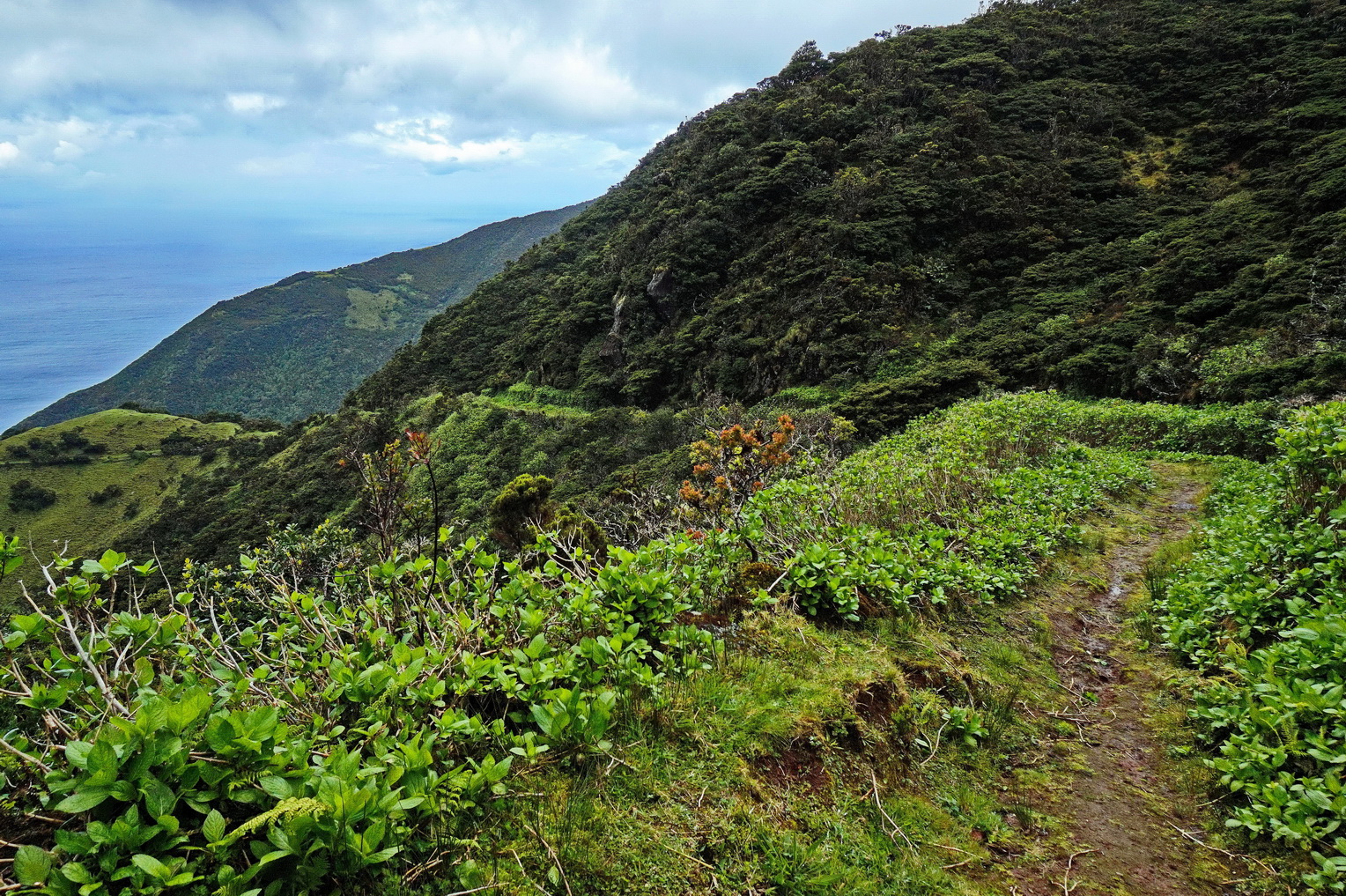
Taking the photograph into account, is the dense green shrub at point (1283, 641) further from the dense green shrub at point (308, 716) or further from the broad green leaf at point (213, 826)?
the broad green leaf at point (213, 826)

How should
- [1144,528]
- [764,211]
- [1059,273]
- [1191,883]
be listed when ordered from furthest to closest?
1. [764,211]
2. [1059,273]
3. [1144,528]
4. [1191,883]

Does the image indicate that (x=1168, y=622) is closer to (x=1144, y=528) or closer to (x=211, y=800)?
(x=1144, y=528)

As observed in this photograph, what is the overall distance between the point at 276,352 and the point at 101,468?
47.7 meters

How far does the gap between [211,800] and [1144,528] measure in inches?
321

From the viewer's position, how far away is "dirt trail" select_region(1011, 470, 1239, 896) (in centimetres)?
217

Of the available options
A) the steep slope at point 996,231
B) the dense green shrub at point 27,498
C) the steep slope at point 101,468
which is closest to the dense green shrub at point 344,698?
the steep slope at point 996,231

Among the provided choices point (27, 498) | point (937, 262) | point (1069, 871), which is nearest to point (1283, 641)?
point (1069, 871)

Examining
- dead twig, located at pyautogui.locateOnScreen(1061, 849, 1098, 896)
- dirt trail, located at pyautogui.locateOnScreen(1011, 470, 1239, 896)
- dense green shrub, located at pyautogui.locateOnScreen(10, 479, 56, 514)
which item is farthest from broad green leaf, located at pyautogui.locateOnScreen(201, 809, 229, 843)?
dense green shrub, located at pyautogui.locateOnScreen(10, 479, 56, 514)

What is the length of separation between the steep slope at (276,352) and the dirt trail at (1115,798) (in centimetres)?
10188

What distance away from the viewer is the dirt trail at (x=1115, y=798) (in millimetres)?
2174

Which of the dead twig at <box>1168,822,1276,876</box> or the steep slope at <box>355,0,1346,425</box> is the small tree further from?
the steep slope at <box>355,0,1346,425</box>

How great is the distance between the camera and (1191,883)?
7.04 feet

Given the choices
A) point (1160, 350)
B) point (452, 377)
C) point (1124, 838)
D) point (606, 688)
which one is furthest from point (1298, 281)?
point (452, 377)

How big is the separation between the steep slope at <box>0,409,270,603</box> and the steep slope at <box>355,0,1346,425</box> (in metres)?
27.6
